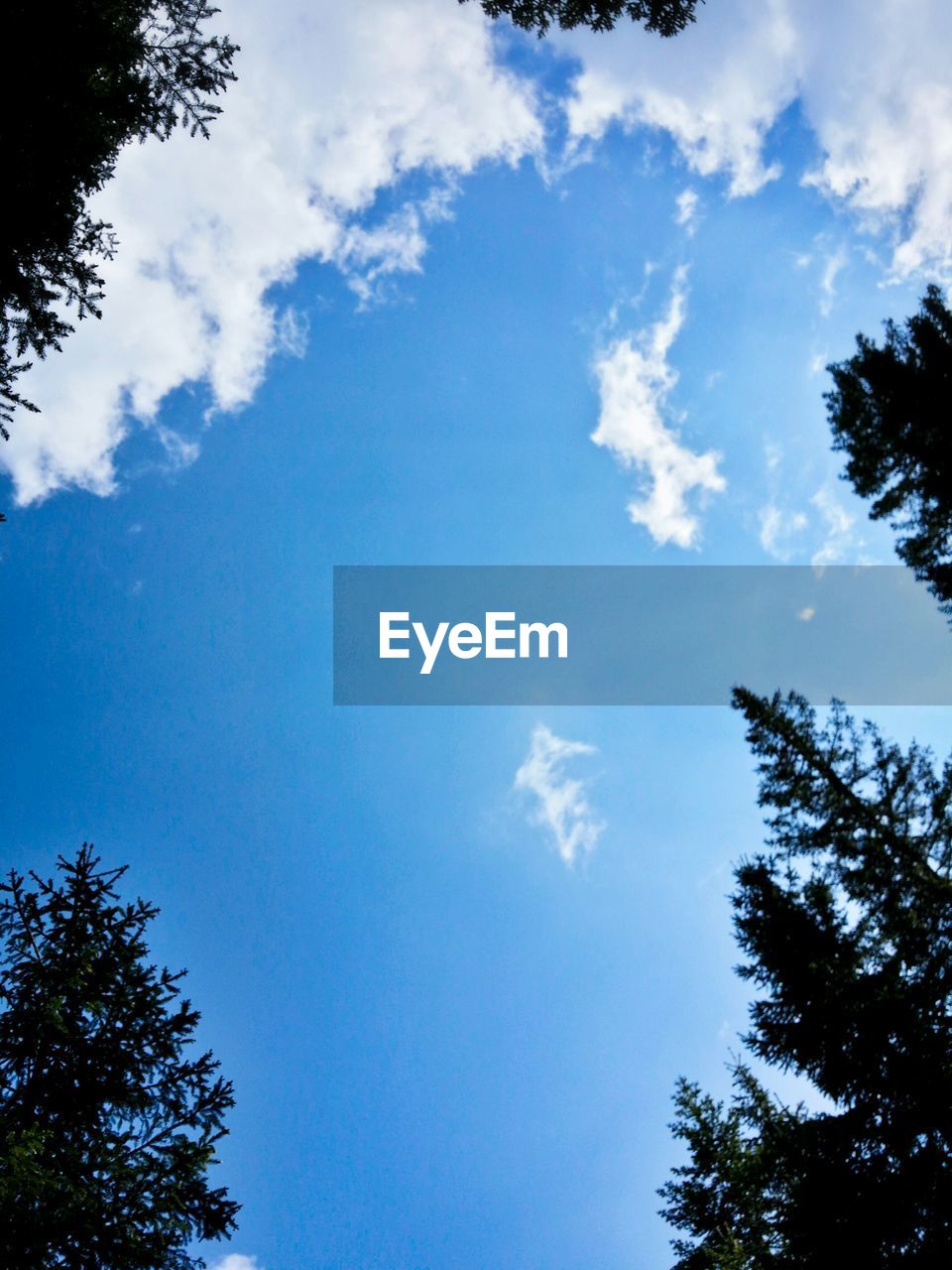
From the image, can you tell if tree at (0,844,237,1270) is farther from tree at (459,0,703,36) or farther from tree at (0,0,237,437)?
tree at (459,0,703,36)

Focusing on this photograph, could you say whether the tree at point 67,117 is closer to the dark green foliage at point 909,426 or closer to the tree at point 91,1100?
the tree at point 91,1100

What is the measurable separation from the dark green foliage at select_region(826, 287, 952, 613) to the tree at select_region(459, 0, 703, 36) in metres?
5.97

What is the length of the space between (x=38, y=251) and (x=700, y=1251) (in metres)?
Result: 18.1

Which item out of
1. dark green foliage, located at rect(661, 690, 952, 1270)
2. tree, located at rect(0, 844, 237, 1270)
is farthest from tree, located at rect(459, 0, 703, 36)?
tree, located at rect(0, 844, 237, 1270)

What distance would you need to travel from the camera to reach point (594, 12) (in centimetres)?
1012

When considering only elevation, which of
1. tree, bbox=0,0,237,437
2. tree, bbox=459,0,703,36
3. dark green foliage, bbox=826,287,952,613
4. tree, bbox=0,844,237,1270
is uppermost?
tree, bbox=459,0,703,36

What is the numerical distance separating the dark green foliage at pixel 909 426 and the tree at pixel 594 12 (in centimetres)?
597

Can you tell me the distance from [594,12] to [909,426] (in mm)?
8422

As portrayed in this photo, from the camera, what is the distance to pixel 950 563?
8.88 metres

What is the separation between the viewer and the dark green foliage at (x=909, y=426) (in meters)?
8.51

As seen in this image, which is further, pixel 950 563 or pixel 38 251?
pixel 950 563

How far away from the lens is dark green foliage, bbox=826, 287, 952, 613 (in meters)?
8.51

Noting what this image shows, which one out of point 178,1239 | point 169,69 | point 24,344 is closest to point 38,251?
point 24,344

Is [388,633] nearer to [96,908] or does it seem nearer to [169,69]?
[96,908]
